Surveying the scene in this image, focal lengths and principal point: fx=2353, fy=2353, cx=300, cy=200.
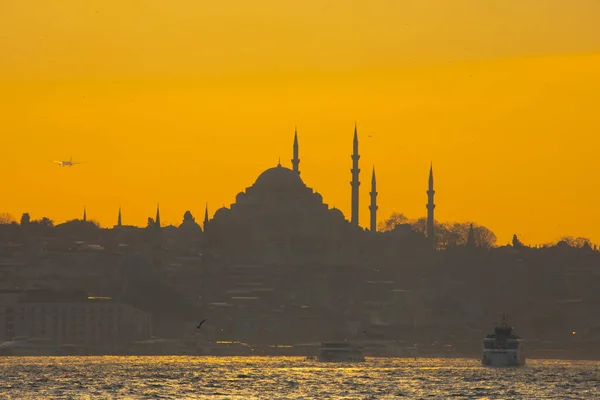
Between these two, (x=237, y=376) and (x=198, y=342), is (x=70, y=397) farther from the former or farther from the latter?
(x=198, y=342)

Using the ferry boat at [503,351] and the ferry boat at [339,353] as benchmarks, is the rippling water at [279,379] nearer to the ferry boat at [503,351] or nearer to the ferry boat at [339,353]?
the ferry boat at [503,351]

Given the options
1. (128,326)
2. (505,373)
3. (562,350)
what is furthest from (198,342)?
(505,373)

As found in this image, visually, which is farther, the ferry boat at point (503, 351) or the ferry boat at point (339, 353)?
the ferry boat at point (339, 353)

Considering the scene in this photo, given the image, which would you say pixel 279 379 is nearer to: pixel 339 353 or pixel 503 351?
pixel 503 351

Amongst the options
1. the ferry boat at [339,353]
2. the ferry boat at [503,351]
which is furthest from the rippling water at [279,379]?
the ferry boat at [339,353]

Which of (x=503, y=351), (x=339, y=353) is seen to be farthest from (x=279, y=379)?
(x=339, y=353)

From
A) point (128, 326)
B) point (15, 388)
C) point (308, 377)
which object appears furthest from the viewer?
point (128, 326)
